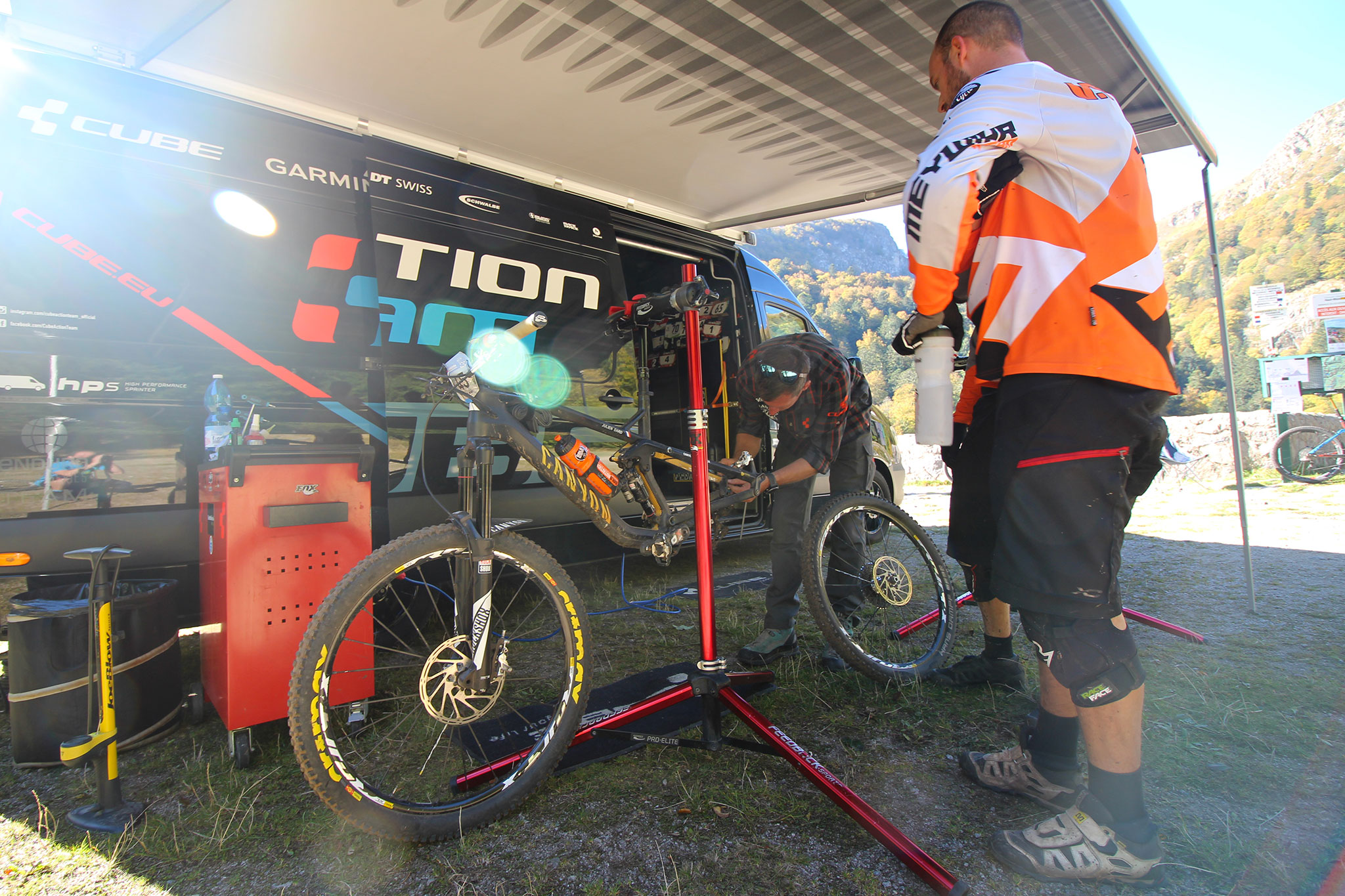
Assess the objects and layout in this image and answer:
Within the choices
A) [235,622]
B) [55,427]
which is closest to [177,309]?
[55,427]

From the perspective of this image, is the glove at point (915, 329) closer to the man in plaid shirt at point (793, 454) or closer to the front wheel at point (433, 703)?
the man in plaid shirt at point (793, 454)

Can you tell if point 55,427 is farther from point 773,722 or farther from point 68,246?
point 773,722

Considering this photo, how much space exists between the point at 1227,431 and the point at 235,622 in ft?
46.6

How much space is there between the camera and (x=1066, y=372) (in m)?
1.31

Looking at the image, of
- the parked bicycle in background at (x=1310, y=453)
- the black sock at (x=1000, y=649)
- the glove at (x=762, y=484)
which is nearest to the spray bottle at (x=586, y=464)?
the glove at (x=762, y=484)

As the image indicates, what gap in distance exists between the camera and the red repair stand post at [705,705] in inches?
59.9

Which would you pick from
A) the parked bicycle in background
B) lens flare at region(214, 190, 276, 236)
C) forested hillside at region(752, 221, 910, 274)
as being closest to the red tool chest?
lens flare at region(214, 190, 276, 236)

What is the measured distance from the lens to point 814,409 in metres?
2.73

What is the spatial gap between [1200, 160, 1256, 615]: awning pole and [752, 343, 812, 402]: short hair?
93.3 inches

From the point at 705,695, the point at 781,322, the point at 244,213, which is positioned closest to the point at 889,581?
the point at 705,695

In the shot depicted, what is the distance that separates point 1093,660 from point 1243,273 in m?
87.3

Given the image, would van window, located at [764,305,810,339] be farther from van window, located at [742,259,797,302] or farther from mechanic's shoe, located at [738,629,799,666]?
mechanic's shoe, located at [738,629,799,666]

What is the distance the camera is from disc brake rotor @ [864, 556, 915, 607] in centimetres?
269

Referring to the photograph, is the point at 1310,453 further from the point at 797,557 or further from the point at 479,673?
the point at 479,673
